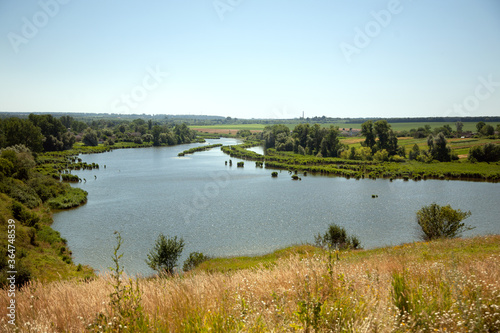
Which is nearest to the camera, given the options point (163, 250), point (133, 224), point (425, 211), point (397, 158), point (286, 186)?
point (163, 250)

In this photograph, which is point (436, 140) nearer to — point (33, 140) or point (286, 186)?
point (286, 186)

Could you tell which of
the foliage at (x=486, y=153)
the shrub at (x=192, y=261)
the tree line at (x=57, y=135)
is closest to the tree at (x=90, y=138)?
the tree line at (x=57, y=135)

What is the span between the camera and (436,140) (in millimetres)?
79625

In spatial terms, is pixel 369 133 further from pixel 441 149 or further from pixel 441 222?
pixel 441 222

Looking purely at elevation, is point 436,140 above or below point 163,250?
above

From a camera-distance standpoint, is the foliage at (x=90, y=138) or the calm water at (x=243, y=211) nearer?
the calm water at (x=243, y=211)

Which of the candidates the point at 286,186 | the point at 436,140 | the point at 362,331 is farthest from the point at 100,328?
the point at 436,140

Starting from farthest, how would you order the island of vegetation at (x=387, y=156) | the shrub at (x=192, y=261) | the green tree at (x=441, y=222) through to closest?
the island of vegetation at (x=387, y=156), the green tree at (x=441, y=222), the shrub at (x=192, y=261)

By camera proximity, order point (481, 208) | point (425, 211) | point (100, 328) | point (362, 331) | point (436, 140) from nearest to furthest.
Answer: point (362, 331), point (100, 328), point (425, 211), point (481, 208), point (436, 140)

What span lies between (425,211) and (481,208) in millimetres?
17240

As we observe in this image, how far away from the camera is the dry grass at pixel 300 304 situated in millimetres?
4530

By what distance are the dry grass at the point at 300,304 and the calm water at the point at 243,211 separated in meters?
18.8

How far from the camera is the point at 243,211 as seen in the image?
39.4m

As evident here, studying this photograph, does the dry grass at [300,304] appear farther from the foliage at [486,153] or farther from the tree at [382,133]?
the tree at [382,133]
